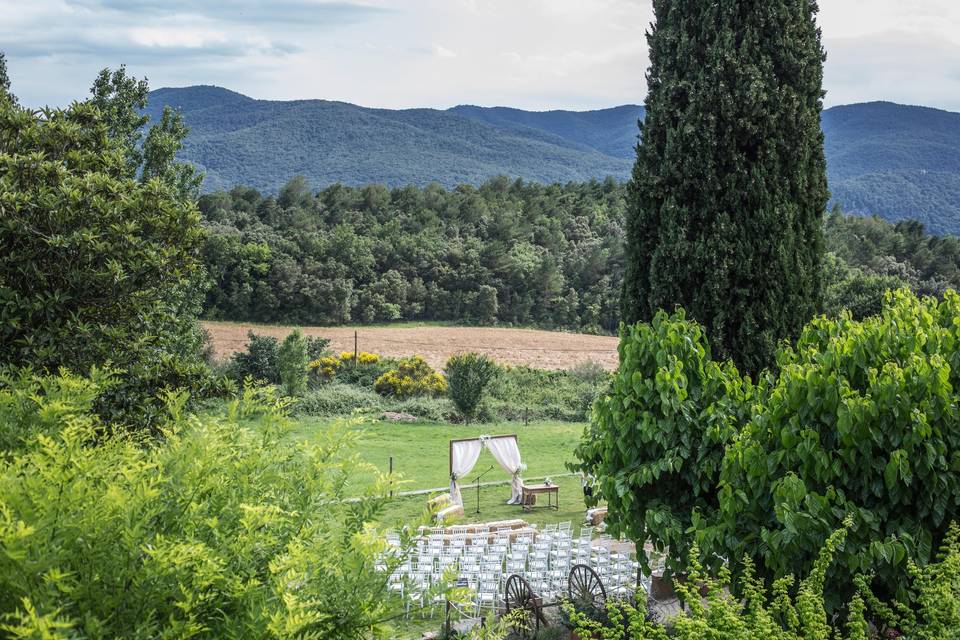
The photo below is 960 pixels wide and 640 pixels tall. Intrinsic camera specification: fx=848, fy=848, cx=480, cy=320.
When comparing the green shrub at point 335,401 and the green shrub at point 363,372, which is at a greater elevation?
the green shrub at point 363,372

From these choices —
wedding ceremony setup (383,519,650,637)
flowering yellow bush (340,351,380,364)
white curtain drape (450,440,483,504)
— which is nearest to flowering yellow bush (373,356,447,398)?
flowering yellow bush (340,351,380,364)

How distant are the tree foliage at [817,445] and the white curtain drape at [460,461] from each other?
836 cm

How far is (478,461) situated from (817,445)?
1508 cm

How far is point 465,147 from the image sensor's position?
9656cm

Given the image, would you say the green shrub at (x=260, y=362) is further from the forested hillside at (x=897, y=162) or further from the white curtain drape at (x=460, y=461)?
the forested hillside at (x=897, y=162)

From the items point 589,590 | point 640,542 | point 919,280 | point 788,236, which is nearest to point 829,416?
point 640,542

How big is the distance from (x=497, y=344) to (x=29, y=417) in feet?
112

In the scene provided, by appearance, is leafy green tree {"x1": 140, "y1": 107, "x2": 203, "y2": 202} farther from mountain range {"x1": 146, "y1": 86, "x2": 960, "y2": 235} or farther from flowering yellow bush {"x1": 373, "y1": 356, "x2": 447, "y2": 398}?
mountain range {"x1": 146, "y1": 86, "x2": 960, "y2": 235}

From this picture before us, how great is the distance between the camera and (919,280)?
32688mm

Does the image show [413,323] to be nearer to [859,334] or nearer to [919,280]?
[919,280]

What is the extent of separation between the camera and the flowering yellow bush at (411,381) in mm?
26859

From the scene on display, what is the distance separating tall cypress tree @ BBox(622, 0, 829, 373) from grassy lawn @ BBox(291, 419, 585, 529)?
15.8 feet

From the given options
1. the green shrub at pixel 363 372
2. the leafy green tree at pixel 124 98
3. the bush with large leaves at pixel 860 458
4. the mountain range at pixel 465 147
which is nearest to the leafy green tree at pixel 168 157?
the leafy green tree at pixel 124 98

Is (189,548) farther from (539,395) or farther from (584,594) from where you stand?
(539,395)
